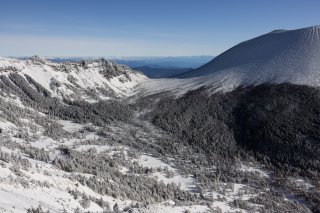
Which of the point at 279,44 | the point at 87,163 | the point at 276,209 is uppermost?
the point at 279,44

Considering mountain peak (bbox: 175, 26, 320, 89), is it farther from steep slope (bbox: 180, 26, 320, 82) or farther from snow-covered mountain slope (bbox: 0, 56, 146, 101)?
snow-covered mountain slope (bbox: 0, 56, 146, 101)

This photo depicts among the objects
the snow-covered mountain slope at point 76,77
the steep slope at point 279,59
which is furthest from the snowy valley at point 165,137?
the steep slope at point 279,59

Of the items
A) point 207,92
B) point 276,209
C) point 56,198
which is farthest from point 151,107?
point 56,198

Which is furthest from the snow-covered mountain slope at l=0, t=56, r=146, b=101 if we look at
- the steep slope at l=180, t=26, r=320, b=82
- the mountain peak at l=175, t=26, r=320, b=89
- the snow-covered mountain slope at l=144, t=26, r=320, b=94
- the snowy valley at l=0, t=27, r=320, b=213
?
the steep slope at l=180, t=26, r=320, b=82

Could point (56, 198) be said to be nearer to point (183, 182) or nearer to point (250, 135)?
point (183, 182)

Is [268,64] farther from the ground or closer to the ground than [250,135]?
farther from the ground

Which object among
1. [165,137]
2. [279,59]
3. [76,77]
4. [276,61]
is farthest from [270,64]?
[76,77]

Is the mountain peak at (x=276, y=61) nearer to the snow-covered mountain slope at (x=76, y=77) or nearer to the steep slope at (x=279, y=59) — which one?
the steep slope at (x=279, y=59)
